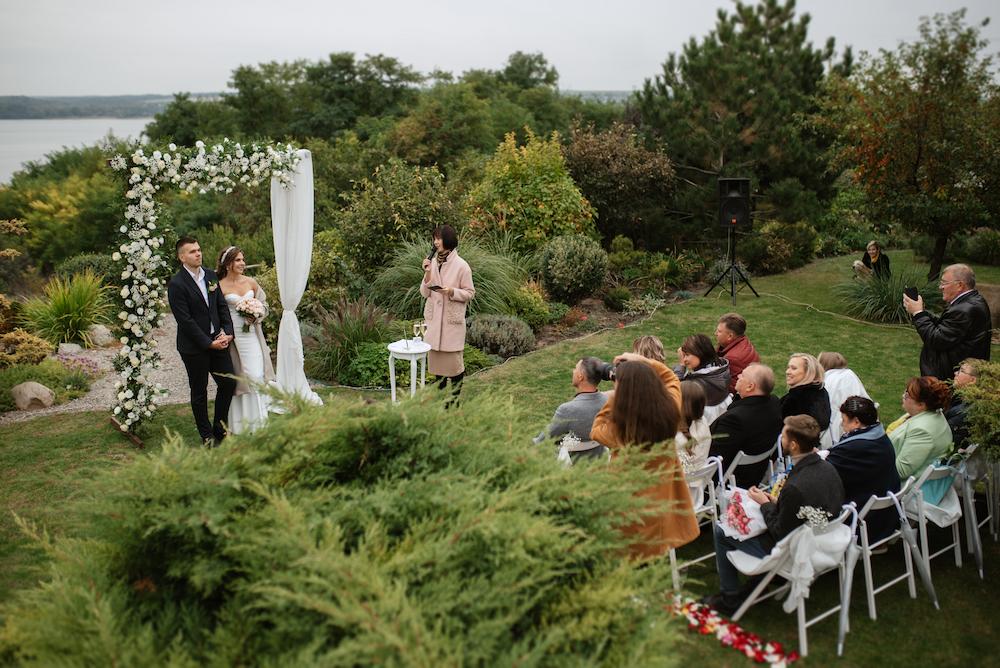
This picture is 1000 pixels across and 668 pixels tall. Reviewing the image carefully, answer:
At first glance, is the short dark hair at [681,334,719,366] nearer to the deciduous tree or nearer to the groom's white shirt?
the groom's white shirt

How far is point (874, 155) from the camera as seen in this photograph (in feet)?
35.9

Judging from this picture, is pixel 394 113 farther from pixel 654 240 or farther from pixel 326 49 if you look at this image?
pixel 654 240

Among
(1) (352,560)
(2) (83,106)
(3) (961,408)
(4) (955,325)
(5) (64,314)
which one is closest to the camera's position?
(1) (352,560)

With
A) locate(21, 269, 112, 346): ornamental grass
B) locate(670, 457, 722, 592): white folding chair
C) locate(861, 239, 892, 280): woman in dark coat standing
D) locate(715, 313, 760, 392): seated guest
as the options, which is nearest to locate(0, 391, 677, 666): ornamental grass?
locate(670, 457, 722, 592): white folding chair

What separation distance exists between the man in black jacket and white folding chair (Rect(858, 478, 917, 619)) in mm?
2061

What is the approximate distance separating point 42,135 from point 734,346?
2403cm

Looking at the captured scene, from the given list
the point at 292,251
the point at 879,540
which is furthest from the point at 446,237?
the point at 879,540

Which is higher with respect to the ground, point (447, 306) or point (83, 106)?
point (83, 106)

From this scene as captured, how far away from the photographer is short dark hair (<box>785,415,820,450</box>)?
397 cm

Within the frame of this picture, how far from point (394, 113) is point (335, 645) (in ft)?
103

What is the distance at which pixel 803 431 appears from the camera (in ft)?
13.0

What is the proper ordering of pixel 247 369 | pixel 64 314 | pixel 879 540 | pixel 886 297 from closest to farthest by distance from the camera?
pixel 879 540, pixel 247 369, pixel 64 314, pixel 886 297

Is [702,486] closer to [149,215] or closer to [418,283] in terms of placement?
[149,215]

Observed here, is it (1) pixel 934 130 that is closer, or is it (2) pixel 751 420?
(2) pixel 751 420
